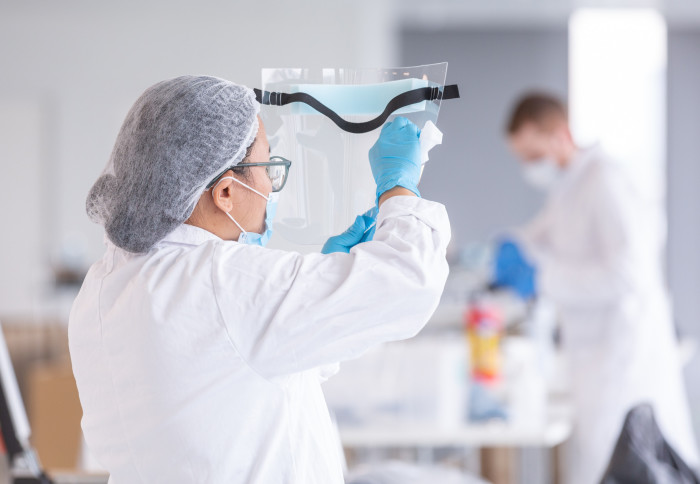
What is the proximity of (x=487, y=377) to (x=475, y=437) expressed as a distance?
21cm

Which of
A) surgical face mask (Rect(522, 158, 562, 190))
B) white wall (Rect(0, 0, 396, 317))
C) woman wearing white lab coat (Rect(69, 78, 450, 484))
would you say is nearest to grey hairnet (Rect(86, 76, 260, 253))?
woman wearing white lab coat (Rect(69, 78, 450, 484))

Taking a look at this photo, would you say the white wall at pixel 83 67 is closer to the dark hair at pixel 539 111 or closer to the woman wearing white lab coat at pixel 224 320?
the dark hair at pixel 539 111

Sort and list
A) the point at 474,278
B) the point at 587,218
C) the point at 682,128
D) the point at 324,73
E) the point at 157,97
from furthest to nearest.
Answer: the point at 682,128
the point at 474,278
the point at 587,218
the point at 324,73
the point at 157,97

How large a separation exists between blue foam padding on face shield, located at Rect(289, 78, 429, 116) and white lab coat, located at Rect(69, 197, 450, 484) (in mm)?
141

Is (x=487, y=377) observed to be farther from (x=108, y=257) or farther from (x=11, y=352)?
(x=11, y=352)

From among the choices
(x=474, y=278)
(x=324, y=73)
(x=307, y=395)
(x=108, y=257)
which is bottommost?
(x=474, y=278)

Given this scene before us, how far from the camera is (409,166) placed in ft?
3.49

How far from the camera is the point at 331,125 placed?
3.63ft

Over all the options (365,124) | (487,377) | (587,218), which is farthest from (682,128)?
(365,124)

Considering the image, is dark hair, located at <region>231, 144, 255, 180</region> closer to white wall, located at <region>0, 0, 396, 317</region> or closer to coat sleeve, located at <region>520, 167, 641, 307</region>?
coat sleeve, located at <region>520, 167, 641, 307</region>

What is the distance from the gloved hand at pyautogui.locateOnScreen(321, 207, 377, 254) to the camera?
3.74 ft

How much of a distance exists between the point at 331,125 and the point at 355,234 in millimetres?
155

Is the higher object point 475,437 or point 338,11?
point 338,11

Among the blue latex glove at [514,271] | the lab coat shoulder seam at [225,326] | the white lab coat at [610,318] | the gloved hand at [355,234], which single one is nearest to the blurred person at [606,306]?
the white lab coat at [610,318]
